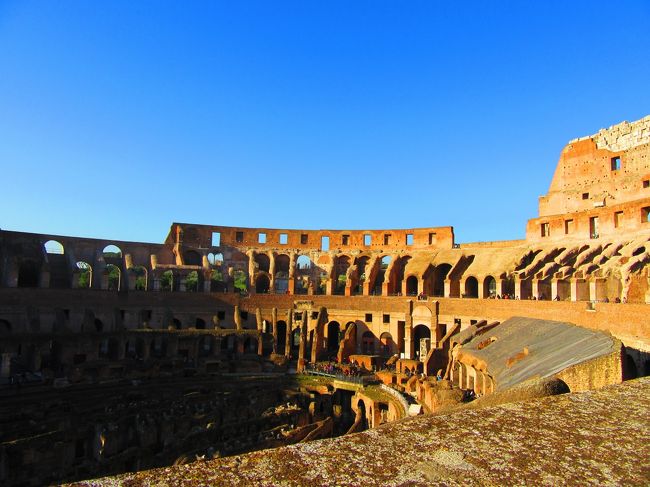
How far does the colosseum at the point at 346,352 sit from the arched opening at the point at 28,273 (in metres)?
0.20

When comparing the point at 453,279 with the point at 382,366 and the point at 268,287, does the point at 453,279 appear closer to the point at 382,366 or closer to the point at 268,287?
the point at 382,366

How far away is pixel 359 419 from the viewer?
26656 millimetres

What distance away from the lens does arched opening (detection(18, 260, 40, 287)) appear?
3712 centimetres

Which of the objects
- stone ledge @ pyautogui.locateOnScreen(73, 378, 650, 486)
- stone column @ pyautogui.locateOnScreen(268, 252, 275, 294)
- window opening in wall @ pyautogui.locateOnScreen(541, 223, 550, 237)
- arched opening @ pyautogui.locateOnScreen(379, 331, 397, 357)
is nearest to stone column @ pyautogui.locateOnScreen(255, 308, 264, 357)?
stone column @ pyautogui.locateOnScreen(268, 252, 275, 294)

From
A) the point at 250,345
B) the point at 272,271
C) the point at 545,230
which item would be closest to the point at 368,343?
the point at 250,345

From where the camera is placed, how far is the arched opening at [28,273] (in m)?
37.1

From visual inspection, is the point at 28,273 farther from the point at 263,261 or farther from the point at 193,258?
the point at 263,261

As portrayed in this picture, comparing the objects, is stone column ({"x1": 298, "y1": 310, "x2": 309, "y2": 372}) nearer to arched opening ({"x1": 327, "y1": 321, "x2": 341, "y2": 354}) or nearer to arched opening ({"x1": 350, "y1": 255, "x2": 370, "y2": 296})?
arched opening ({"x1": 327, "y1": 321, "x2": 341, "y2": 354})

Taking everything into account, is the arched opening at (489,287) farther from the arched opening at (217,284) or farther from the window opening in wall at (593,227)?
the arched opening at (217,284)

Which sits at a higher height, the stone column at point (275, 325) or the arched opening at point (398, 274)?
the arched opening at point (398, 274)

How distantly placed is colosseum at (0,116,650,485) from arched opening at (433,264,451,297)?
0.17m

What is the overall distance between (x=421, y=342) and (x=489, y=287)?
906 centimetres

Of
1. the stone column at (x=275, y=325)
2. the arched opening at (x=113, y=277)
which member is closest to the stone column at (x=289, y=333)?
the stone column at (x=275, y=325)

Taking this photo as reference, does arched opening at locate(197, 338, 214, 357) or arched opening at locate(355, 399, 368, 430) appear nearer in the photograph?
arched opening at locate(355, 399, 368, 430)
